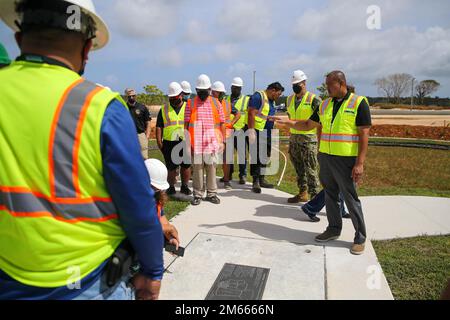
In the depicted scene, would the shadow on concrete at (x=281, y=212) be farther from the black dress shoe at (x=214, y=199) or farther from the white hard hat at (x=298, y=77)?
the white hard hat at (x=298, y=77)

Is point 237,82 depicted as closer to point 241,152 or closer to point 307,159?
point 241,152

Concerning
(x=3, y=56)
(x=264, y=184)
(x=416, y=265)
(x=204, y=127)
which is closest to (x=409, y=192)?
(x=264, y=184)

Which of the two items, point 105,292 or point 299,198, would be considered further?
point 299,198

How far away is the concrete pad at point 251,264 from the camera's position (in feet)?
10.2

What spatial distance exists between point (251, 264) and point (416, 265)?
1.77 m

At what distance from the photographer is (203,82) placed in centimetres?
571

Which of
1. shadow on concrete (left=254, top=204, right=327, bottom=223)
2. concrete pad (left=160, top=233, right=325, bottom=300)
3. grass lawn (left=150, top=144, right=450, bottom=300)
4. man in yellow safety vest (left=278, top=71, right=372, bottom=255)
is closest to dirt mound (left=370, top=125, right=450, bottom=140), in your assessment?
grass lawn (left=150, top=144, right=450, bottom=300)

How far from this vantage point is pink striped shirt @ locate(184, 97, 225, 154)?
5684 mm

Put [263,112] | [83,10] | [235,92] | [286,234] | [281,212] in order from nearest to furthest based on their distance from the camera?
[83,10] < [286,234] < [281,212] < [263,112] < [235,92]

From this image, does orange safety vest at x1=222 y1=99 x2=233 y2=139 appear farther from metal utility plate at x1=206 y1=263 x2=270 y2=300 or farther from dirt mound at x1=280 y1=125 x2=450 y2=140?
dirt mound at x1=280 y1=125 x2=450 y2=140

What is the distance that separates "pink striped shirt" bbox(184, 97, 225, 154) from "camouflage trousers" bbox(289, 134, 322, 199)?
142 centimetres

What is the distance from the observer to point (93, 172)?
1.21 metres

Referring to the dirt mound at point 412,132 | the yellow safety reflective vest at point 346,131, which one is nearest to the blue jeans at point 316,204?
the yellow safety reflective vest at point 346,131
